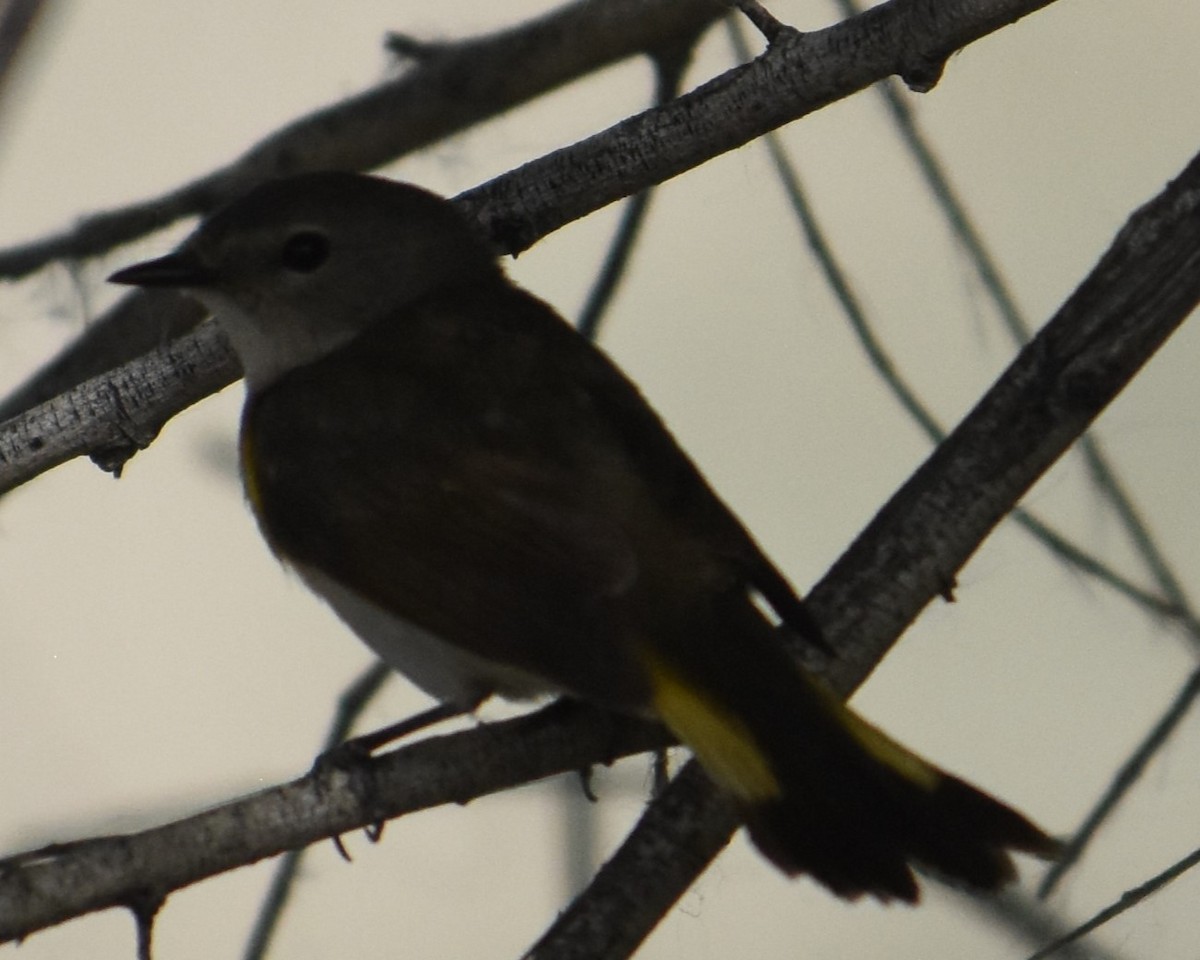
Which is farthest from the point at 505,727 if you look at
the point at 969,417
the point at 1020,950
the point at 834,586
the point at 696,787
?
the point at 1020,950

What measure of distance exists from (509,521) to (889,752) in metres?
0.61

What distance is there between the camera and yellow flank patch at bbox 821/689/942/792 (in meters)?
2.33

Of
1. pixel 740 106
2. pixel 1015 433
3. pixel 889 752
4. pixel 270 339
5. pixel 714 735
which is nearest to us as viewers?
pixel 714 735

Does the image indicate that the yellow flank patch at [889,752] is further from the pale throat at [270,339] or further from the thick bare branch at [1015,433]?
the pale throat at [270,339]

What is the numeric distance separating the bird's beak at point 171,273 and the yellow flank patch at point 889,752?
123cm

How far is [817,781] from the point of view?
7.34ft

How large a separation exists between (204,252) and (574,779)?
1.47 m

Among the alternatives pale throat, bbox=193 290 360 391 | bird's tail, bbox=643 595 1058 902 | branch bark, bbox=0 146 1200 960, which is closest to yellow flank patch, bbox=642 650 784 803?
bird's tail, bbox=643 595 1058 902

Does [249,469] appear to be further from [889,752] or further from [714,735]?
[889,752]

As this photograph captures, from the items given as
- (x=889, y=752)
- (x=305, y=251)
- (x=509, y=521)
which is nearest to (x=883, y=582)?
(x=889, y=752)

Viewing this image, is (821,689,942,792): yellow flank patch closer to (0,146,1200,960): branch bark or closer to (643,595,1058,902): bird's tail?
(643,595,1058,902): bird's tail

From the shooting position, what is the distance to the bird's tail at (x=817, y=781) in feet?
7.12

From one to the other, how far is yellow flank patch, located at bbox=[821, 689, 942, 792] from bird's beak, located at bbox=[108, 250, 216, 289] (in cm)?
123

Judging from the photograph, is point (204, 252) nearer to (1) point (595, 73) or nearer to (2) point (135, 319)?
(2) point (135, 319)
